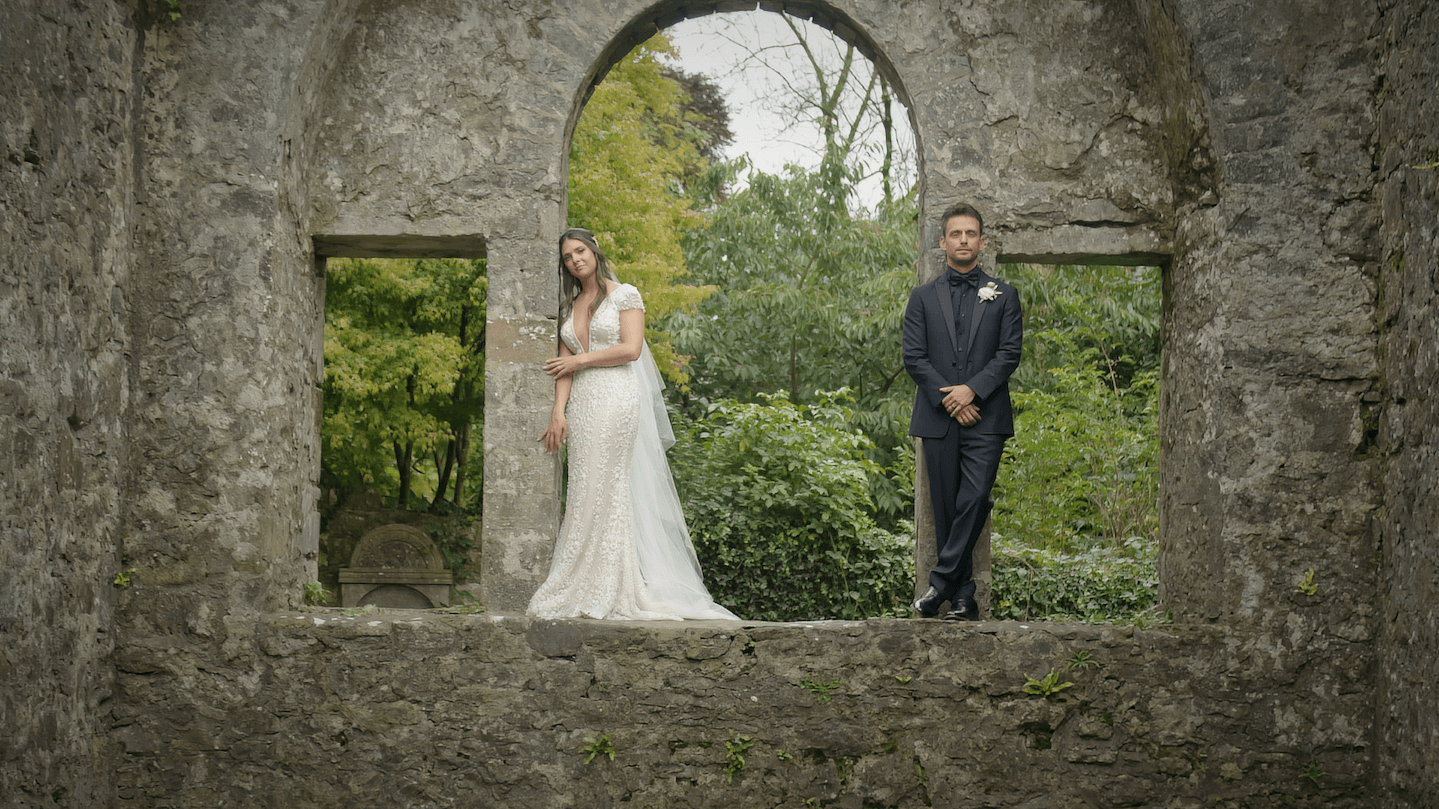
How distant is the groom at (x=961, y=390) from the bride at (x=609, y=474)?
1028mm

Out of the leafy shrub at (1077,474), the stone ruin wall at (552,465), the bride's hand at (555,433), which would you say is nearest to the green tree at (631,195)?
the leafy shrub at (1077,474)

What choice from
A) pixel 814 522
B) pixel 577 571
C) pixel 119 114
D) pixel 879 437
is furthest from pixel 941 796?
pixel 879 437

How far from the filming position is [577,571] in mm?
4594

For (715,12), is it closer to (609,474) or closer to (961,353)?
(961,353)

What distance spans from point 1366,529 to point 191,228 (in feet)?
16.9

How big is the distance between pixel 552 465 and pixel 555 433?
18 cm

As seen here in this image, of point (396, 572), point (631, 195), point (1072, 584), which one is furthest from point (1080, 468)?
point (396, 572)

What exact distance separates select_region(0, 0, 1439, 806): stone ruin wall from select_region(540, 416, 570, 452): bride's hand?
139 mm

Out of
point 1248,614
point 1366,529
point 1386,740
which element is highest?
point 1366,529

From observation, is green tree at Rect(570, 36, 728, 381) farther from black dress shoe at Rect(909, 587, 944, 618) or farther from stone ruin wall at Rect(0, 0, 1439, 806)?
black dress shoe at Rect(909, 587, 944, 618)

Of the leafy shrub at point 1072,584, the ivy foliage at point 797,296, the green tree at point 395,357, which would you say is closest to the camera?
the leafy shrub at point 1072,584

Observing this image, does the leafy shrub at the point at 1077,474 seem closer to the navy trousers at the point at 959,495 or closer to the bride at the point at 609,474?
the navy trousers at the point at 959,495

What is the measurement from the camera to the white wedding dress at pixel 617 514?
15.0ft

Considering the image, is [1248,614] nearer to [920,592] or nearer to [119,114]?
[920,592]
